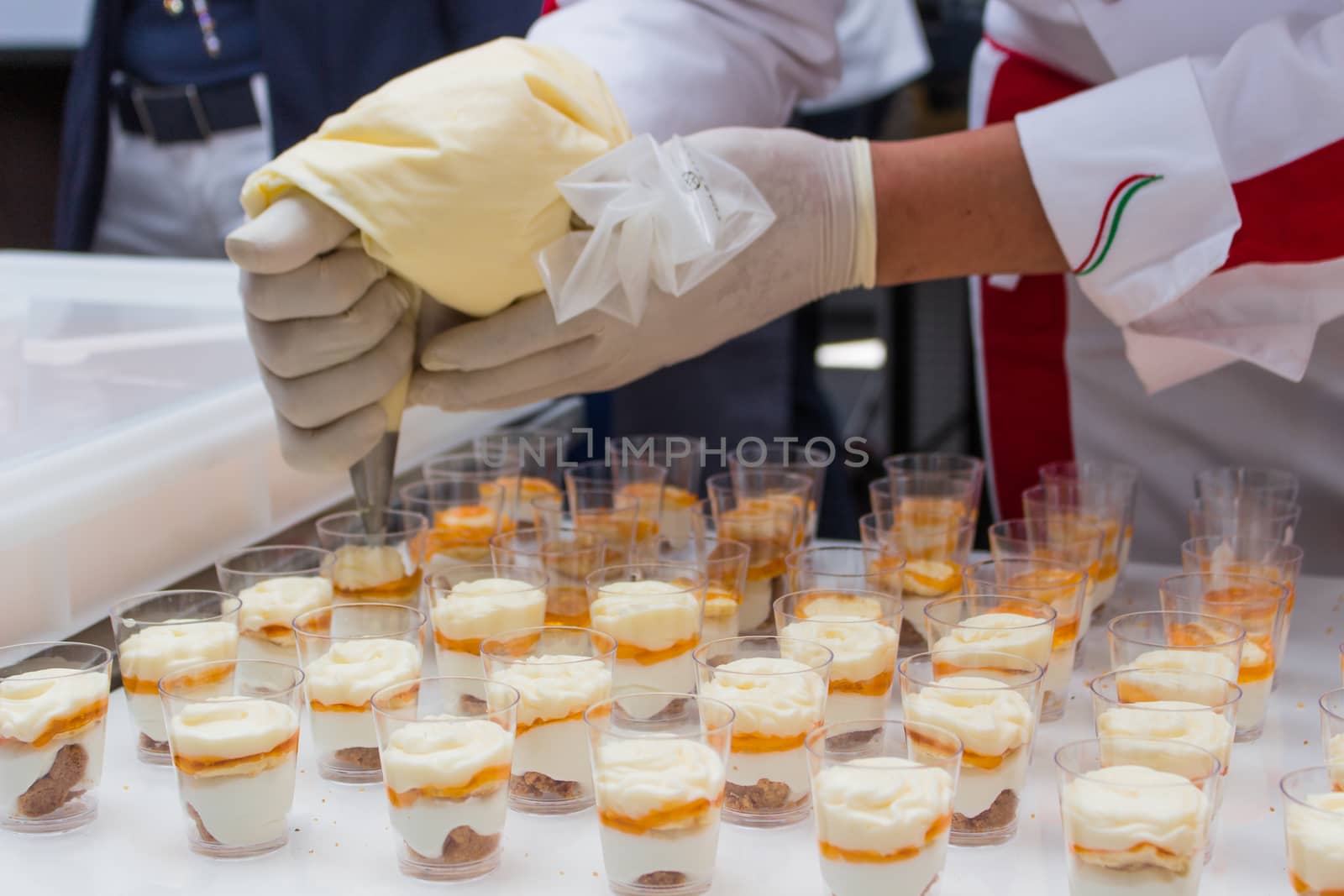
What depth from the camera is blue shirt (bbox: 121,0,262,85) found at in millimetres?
3100

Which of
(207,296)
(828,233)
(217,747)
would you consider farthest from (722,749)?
(207,296)

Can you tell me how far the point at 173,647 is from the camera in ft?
4.67

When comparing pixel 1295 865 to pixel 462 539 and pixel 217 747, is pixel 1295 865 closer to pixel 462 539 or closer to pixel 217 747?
pixel 217 747

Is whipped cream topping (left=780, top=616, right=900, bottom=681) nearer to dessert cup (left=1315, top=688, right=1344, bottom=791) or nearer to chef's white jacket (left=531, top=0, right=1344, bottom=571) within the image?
dessert cup (left=1315, top=688, right=1344, bottom=791)

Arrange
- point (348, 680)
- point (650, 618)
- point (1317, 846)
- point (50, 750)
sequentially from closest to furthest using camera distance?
point (1317, 846) → point (50, 750) → point (348, 680) → point (650, 618)

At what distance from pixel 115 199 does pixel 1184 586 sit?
2.85 m

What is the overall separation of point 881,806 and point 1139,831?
0.21 m

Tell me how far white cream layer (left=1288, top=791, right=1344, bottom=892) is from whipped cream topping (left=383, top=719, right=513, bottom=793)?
26.9 inches

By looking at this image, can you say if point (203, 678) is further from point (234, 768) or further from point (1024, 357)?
point (1024, 357)

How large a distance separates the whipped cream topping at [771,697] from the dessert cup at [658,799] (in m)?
0.09

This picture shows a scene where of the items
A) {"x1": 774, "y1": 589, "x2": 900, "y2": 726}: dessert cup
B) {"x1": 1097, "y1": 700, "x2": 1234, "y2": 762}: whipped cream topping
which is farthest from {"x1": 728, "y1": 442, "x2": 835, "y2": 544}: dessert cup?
{"x1": 1097, "y1": 700, "x2": 1234, "y2": 762}: whipped cream topping

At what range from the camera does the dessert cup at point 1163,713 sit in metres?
1.16

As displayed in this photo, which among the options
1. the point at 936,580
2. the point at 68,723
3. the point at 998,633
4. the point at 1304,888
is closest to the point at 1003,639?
the point at 998,633

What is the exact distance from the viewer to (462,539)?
6.20ft
